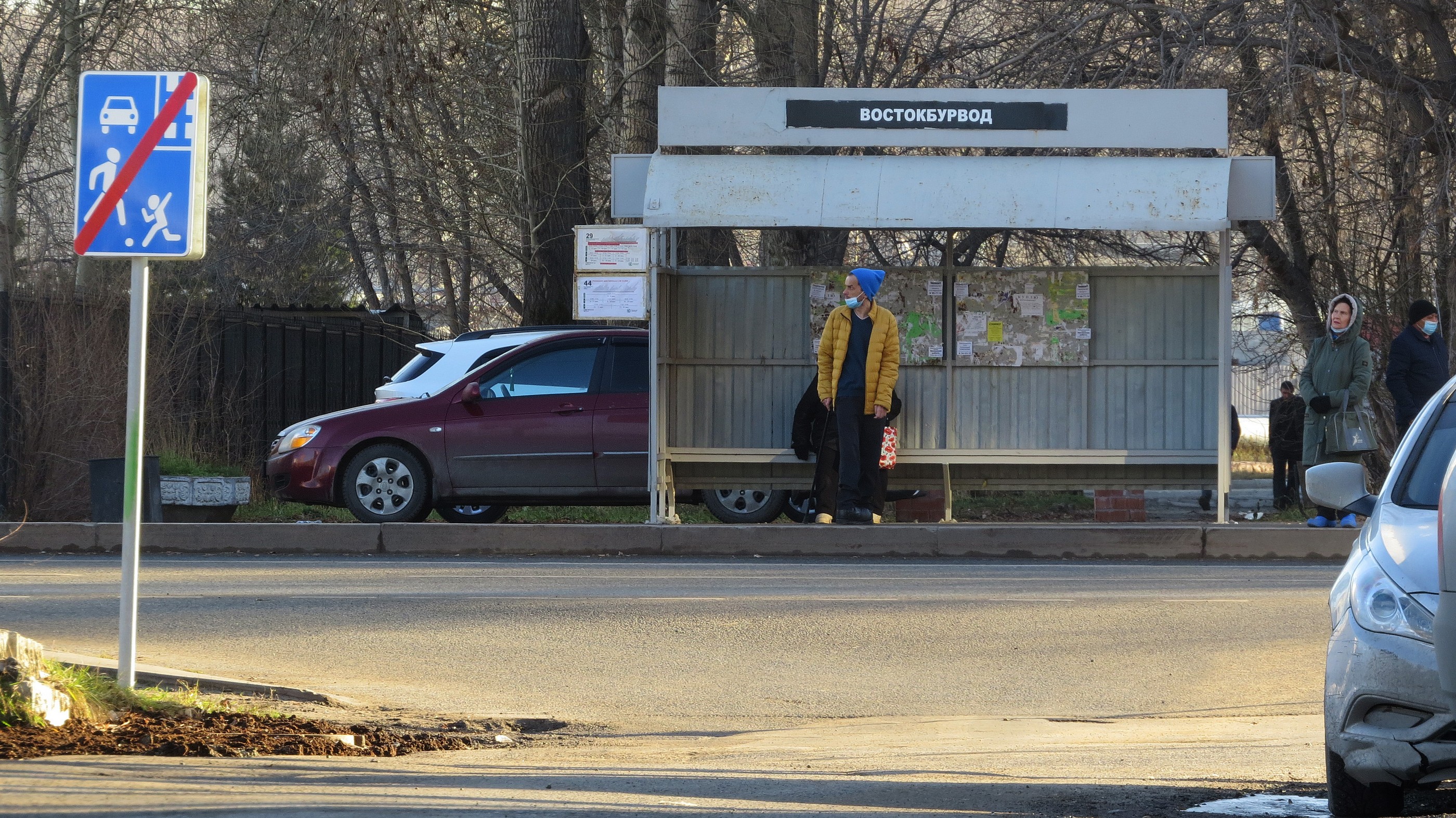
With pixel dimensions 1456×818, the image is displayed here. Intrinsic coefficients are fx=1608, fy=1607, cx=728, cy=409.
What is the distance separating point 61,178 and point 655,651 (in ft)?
96.5

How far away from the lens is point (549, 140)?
18.5m

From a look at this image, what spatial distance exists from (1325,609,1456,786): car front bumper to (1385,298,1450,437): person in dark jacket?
357 inches

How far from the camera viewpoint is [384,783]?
193 inches

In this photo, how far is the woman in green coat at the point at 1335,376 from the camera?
41.7 ft

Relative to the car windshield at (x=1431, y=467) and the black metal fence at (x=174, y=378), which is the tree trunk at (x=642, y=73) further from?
the car windshield at (x=1431, y=467)

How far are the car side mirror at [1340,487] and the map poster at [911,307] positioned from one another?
342 inches

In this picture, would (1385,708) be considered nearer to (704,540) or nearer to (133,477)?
(133,477)

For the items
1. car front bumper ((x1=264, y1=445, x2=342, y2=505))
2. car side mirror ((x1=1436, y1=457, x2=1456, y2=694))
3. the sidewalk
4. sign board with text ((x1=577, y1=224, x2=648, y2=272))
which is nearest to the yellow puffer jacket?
sign board with text ((x1=577, y1=224, x2=648, y2=272))

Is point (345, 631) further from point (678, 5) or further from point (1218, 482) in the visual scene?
point (678, 5)

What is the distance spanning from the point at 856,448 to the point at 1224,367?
3116 mm

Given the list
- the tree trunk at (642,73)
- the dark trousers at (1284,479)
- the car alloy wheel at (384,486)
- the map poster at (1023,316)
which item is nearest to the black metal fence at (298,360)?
the tree trunk at (642,73)

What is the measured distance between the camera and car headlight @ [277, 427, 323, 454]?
13359mm

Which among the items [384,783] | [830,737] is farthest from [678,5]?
[384,783]

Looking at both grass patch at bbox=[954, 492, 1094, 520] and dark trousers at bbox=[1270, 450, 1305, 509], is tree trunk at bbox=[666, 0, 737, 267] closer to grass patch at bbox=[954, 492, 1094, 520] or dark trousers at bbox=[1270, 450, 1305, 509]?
grass patch at bbox=[954, 492, 1094, 520]
